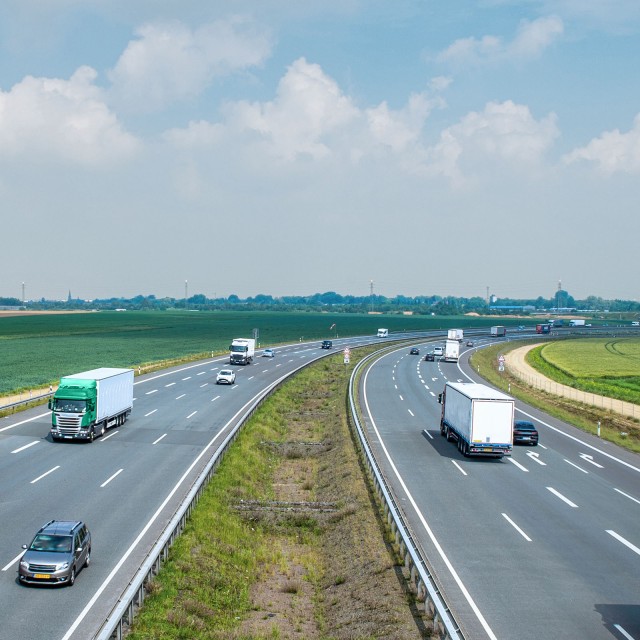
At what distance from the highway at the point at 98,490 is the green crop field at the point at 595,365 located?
43207mm

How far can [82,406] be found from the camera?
38969 mm

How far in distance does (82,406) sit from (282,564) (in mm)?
19081

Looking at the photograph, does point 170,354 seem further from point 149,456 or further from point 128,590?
point 128,590

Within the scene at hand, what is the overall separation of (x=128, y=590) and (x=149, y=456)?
19.4 metres

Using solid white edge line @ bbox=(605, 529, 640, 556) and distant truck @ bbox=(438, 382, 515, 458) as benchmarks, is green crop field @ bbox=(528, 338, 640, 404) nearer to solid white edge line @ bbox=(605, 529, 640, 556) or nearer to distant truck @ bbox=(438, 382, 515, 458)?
distant truck @ bbox=(438, 382, 515, 458)

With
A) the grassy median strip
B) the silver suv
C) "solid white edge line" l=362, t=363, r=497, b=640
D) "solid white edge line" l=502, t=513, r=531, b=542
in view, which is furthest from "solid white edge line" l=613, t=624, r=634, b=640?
the silver suv

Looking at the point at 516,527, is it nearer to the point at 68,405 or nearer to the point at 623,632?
the point at 623,632

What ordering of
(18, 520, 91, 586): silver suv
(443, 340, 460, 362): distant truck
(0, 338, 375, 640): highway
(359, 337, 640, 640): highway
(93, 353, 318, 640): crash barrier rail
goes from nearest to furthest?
(93, 353, 318, 640): crash barrier rail → (359, 337, 640, 640): highway → (0, 338, 375, 640): highway → (18, 520, 91, 586): silver suv → (443, 340, 460, 362): distant truck

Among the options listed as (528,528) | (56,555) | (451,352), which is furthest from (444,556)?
(451,352)

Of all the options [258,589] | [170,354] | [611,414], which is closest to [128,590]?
[258,589]

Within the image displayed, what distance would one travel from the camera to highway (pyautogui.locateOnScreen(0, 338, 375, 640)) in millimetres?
18125

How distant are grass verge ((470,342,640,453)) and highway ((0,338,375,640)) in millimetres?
24281

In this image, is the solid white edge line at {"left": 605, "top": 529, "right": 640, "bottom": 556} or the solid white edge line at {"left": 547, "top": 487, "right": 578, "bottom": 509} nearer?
the solid white edge line at {"left": 605, "top": 529, "right": 640, "bottom": 556}

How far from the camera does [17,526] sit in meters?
24.4
